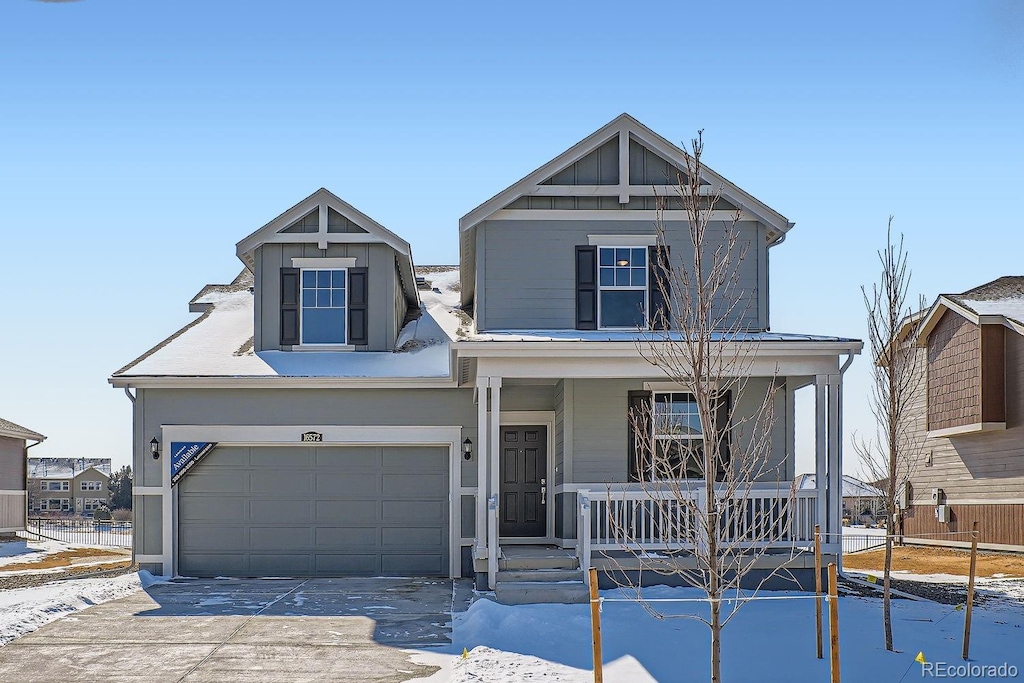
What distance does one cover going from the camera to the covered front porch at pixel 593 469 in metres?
14.0

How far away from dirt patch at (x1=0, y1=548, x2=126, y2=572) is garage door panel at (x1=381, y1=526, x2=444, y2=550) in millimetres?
9705

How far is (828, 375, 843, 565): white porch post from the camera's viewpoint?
14.1 m

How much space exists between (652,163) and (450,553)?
6929 mm

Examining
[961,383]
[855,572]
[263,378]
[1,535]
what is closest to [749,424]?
[855,572]

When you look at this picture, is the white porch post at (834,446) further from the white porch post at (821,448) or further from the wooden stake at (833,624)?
the wooden stake at (833,624)

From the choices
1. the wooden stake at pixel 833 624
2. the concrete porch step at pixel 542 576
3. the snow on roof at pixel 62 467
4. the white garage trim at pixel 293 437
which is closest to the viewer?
the wooden stake at pixel 833 624

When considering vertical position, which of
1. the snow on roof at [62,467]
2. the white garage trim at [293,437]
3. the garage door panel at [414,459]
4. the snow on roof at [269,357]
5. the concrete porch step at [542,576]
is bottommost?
the snow on roof at [62,467]

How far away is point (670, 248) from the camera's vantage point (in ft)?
53.6

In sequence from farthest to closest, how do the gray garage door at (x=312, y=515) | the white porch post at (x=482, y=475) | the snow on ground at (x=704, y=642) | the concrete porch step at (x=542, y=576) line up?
the gray garage door at (x=312, y=515) < the white porch post at (x=482, y=475) < the concrete porch step at (x=542, y=576) < the snow on ground at (x=704, y=642)

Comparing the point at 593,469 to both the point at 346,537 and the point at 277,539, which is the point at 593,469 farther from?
the point at 277,539

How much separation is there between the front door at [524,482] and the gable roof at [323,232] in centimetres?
373

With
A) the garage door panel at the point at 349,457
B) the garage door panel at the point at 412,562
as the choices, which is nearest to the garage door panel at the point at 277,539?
the garage door panel at the point at 349,457

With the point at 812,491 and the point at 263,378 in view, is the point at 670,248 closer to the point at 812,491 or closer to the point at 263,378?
the point at 812,491

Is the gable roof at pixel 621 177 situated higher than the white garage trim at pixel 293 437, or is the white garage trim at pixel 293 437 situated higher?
the gable roof at pixel 621 177
